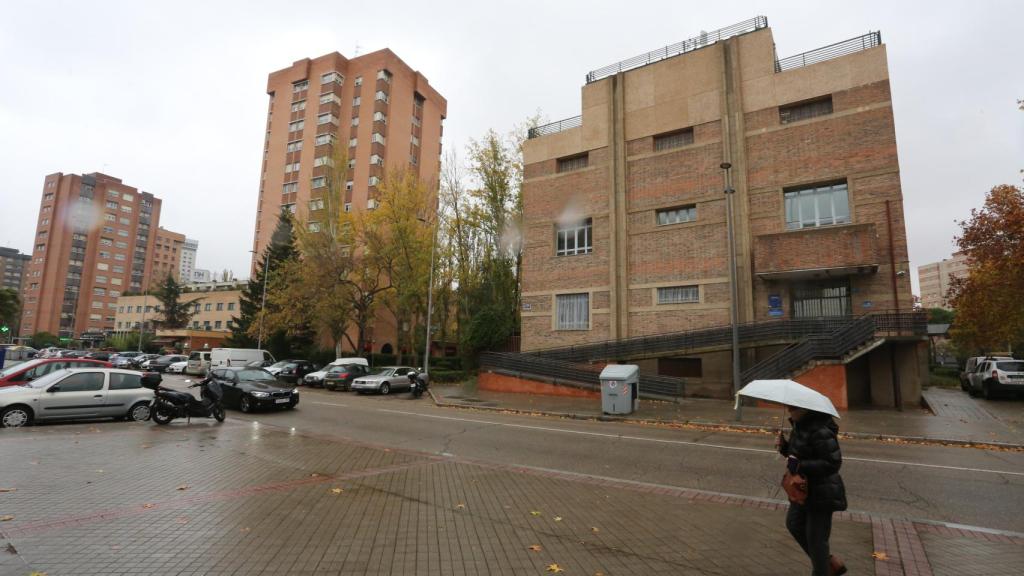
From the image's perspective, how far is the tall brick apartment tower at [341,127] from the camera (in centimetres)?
5419

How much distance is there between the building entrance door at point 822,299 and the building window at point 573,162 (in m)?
12.5

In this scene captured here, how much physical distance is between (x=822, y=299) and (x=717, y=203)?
6017 millimetres

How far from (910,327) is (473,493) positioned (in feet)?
59.2

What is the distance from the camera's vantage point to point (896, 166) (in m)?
19.7

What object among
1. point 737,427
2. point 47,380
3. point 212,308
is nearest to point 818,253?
point 737,427

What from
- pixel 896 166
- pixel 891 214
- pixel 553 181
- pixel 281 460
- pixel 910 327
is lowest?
pixel 281 460

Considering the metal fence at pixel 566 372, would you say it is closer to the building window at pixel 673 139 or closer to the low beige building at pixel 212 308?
the building window at pixel 673 139

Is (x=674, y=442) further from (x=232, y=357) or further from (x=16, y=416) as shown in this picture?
(x=232, y=357)

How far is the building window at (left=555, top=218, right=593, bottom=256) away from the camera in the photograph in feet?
90.2

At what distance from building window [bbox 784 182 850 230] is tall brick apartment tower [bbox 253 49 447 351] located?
40479 mm

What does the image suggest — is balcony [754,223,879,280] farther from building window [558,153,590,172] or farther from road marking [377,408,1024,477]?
road marking [377,408,1024,477]

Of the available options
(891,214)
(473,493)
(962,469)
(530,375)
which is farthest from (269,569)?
(891,214)

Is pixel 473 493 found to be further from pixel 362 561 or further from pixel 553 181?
pixel 553 181

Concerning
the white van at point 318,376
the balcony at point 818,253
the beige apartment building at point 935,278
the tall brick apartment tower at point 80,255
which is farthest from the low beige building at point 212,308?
the beige apartment building at point 935,278
